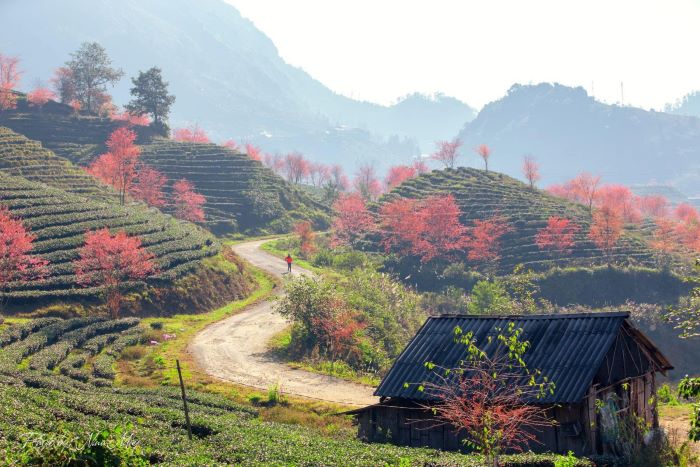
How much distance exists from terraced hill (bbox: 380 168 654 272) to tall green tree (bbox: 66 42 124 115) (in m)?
62.7

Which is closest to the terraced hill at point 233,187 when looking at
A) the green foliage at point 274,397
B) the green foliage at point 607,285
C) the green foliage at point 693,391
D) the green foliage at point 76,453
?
the green foliage at point 607,285

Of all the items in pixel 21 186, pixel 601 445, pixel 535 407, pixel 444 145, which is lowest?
pixel 601 445

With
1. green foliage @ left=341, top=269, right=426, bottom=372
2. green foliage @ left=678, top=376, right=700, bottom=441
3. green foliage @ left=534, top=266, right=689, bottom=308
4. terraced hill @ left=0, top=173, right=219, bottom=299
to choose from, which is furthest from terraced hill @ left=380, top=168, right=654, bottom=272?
green foliage @ left=678, top=376, right=700, bottom=441

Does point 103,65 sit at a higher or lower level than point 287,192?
higher

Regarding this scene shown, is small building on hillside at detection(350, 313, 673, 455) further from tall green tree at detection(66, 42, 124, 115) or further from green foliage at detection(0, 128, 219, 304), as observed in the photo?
tall green tree at detection(66, 42, 124, 115)

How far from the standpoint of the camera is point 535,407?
20.9m

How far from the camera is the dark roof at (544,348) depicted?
21.6 m

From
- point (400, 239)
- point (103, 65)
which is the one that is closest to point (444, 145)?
point (400, 239)

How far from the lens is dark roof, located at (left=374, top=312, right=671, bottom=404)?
21.6m

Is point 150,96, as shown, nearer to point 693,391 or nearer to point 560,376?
point 560,376

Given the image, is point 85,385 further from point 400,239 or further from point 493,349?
point 400,239

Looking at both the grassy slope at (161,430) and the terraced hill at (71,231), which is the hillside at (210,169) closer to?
the terraced hill at (71,231)

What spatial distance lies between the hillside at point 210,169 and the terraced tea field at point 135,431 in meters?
64.0

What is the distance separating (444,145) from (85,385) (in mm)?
117860
